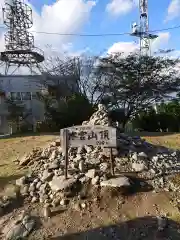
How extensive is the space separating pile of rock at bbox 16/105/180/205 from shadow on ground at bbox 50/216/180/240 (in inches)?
27.0

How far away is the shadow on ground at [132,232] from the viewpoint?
4133 mm

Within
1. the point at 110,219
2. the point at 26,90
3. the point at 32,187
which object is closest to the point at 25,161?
the point at 32,187

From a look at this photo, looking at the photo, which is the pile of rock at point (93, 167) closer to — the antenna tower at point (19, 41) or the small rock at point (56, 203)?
the small rock at point (56, 203)

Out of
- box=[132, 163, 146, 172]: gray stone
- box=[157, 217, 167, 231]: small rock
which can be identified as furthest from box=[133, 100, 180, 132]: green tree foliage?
box=[157, 217, 167, 231]: small rock

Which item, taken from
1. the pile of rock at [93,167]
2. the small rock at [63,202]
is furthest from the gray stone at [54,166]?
the small rock at [63,202]

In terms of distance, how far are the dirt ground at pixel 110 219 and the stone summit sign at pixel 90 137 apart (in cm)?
68

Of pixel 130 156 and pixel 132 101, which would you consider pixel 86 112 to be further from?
pixel 130 156

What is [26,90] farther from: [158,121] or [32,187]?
[32,187]

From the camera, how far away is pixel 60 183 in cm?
507

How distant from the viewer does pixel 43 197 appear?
502 cm

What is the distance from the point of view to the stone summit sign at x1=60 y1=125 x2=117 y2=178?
5.24m

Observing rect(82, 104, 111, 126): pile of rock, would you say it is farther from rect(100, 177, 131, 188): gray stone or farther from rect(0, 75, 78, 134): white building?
rect(0, 75, 78, 134): white building

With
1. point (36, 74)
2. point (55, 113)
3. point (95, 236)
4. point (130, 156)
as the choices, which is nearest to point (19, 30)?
point (36, 74)

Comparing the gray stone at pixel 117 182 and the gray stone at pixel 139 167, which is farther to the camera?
the gray stone at pixel 139 167
